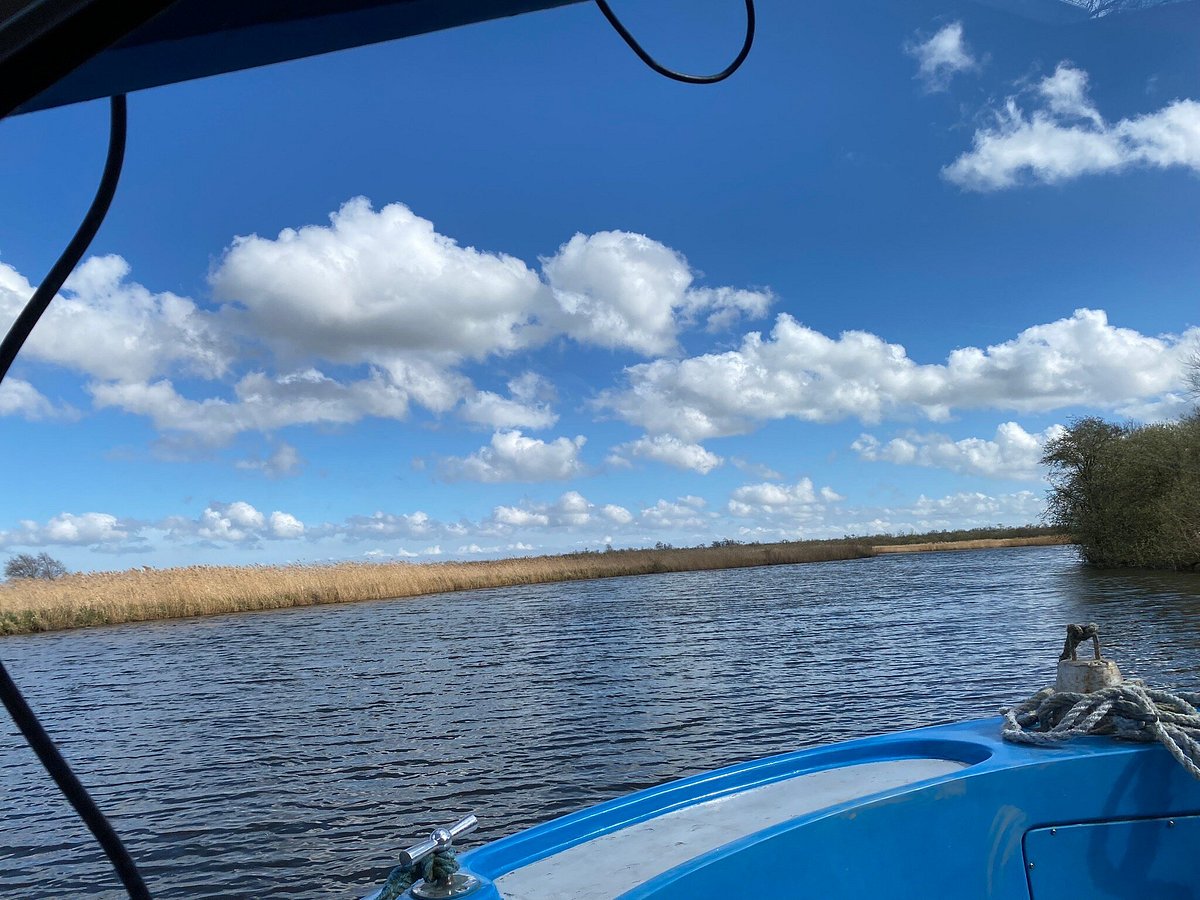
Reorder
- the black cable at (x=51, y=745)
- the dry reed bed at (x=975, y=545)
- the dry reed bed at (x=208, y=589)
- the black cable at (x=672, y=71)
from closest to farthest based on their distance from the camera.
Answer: the black cable at (x=51, y=745) → the black cable at (x=672, y=71) → the dry reed bed at (x=208, y=589) → the dry reed bed at (x=975, y=545)

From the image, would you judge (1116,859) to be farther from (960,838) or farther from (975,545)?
(975,545)

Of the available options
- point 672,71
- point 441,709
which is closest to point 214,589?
point 441,709

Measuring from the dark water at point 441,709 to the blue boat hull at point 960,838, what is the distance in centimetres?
359

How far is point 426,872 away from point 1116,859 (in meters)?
1.73

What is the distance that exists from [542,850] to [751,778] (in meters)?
0.76

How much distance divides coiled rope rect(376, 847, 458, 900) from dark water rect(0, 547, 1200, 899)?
3.83 m

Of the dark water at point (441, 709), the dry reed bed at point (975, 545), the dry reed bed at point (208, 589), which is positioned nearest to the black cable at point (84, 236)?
the dark water at point (441, 709)

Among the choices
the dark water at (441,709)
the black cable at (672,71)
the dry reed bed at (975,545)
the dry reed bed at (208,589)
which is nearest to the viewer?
the black cable at (672,71)

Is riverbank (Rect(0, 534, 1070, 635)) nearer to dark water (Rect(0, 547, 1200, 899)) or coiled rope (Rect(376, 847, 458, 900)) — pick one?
dark water (Rect(0, 547, 1200, 899))

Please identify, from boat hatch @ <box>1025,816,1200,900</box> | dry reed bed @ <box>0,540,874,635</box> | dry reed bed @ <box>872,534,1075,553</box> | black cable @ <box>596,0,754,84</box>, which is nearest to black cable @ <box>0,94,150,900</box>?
black cable @ <box>596,0,754,84</box>

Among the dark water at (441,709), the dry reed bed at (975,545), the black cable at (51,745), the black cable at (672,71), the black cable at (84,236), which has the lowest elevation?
the dry reed bed at (975,545)

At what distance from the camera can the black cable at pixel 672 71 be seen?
970 mm

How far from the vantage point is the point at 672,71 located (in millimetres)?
1021

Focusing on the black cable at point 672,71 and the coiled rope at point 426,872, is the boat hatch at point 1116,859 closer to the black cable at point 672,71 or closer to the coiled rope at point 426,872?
Answer: the coiled rope at point 426,872
